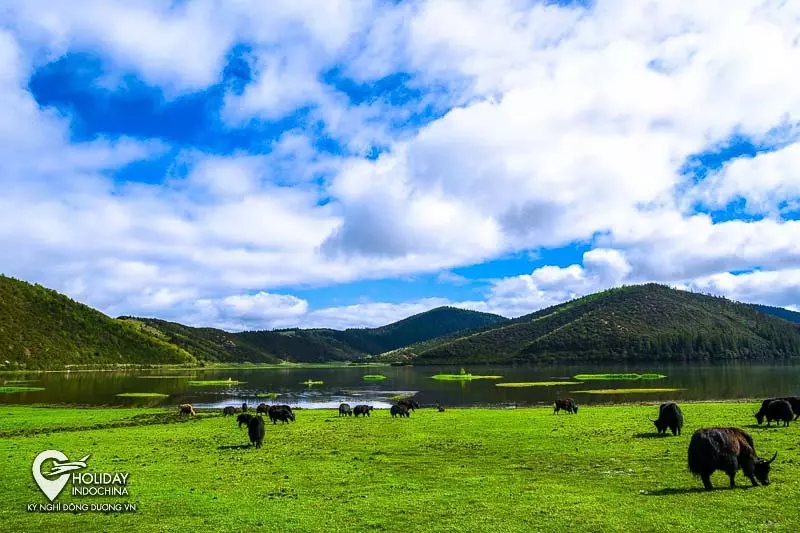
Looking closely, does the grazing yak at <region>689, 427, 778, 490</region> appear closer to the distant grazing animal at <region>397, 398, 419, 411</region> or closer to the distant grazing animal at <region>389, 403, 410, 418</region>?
the distant grazing animal at <region>389, 403, 410, 418</region>

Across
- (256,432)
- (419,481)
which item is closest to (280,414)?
(256,432)

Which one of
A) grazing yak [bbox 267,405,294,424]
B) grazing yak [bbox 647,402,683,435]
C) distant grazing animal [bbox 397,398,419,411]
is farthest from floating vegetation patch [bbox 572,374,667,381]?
grazing yak [bbox 647,402,683,435]

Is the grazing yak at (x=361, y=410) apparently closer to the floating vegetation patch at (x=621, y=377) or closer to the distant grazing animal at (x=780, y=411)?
the distant grazing animal at (x=780, y=411)

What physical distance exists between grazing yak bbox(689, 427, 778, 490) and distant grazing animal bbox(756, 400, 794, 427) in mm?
16363

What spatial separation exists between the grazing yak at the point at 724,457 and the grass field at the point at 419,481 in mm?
468

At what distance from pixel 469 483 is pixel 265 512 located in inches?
263

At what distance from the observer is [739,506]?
13.6 m

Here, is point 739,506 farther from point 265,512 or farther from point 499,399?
point 499,399

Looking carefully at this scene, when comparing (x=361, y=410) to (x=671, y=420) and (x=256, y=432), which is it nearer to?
(x=256, y=432)

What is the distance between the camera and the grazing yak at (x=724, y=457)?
15.5m

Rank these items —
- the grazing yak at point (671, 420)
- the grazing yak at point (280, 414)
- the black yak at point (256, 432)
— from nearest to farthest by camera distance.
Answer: the grazing yak at point (671, 420)
the black yak at point (256, 432)
the grazing yak at point (280, 414)

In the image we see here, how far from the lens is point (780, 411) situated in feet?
94.6

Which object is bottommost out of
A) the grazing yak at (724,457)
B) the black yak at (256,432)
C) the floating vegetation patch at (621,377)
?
the floating vegetation patch at (621,377)

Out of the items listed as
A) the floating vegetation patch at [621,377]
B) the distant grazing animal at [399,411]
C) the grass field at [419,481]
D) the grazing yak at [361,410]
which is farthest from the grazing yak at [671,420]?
the floating vegetation patch at [621,377]
